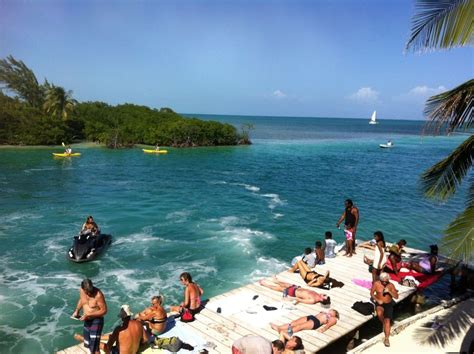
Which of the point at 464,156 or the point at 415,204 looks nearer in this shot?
the point at 464,156

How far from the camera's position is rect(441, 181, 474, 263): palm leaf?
6.66m

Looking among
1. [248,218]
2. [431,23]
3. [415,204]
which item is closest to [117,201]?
[248,218]

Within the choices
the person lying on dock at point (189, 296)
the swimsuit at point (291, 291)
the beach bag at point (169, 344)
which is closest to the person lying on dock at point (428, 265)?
the swimsuit at point (291, 291)

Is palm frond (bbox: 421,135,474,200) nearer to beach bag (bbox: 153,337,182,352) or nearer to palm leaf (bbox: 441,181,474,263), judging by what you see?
palm leaf (bbox: 441,181,474,263)

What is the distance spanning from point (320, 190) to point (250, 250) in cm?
1819

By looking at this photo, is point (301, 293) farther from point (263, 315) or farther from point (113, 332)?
point (113, 332)

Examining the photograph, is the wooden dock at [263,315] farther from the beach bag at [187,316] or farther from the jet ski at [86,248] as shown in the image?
the jet ski at [86,248]

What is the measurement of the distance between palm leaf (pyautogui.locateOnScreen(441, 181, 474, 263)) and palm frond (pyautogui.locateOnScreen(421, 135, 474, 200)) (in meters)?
1.36

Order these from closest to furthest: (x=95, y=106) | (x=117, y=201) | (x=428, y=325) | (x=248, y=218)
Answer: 1. (x=428, y=325)
2. (x=248, y=218)
3. (x=117, y=201)
4. (x=95, y=106)

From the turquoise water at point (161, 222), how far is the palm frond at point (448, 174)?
5408 mm

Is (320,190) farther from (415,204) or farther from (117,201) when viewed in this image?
(117,201)

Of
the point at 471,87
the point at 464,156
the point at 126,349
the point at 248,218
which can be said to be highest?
→ the point at 471,87

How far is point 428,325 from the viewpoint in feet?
37.5

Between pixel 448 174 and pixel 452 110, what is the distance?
1896 mm
